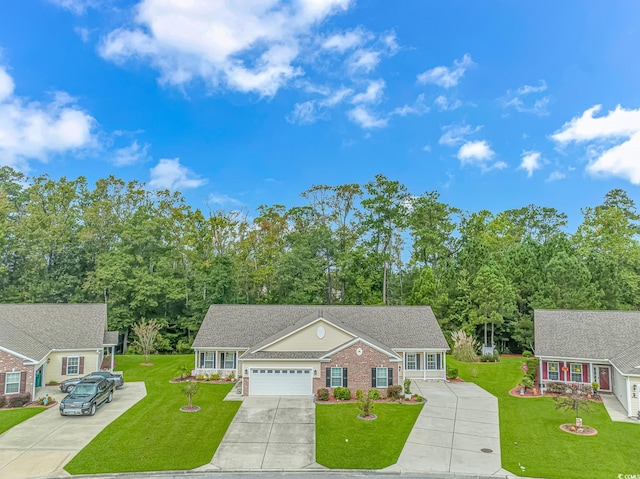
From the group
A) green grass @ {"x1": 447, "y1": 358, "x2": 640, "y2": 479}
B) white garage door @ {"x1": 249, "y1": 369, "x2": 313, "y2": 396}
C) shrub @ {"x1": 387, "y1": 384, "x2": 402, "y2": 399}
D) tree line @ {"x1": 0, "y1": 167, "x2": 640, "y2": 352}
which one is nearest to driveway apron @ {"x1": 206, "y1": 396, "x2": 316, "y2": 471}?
white garage door @ {"x1": 249, "y1": 369, "x2": 313, "y2": 396}

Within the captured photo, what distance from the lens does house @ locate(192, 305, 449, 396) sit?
2711 centimetres

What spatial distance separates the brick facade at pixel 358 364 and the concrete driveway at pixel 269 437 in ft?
7.27

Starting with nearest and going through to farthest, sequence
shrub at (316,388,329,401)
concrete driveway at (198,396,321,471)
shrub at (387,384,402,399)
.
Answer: concrete driveway at (198,396,321,471), shrub at (316,388,329,401), shrub at (387,384,402,399)

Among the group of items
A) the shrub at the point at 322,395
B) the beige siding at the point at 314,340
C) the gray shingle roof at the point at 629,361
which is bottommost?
the shrub at the point at 322,395

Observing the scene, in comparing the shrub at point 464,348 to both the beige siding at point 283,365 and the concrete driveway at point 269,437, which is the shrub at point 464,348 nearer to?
the beige siding at point 283,365

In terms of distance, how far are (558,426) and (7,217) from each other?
176 ft

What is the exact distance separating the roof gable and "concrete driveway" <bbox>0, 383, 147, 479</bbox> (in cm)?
2524

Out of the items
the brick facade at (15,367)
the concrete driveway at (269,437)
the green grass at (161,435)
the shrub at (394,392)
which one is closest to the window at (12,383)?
Answer: the brick facade at (15,367)

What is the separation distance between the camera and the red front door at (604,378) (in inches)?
1070

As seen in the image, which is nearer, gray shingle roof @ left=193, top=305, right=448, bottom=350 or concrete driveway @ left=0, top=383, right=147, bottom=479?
concrete driveway @ left=0, top=383, right=147, bottom=479

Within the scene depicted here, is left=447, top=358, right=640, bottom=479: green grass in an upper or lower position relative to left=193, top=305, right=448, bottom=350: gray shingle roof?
lower

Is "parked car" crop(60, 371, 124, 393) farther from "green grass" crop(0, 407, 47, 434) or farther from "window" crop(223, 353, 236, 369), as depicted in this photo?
"window" crop(223, 353, 236, 369)

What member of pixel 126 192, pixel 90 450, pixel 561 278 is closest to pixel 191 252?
pixel 126 192

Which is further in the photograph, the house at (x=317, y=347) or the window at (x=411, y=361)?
the window at (x=411, y=361)
